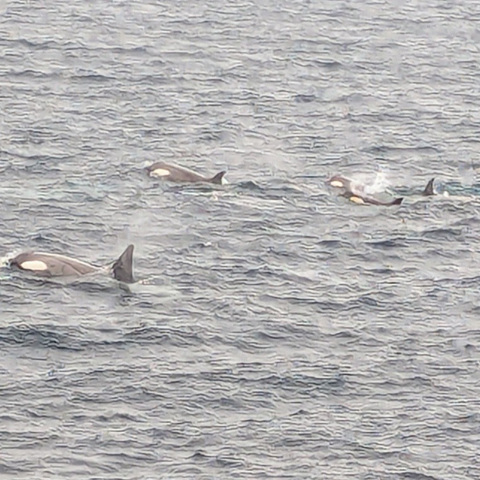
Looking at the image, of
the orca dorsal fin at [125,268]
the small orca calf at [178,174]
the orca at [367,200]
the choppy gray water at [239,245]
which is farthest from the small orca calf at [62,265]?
the orca at [367,200]

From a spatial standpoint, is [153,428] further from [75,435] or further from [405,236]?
[405,236]

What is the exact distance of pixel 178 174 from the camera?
47.2 m

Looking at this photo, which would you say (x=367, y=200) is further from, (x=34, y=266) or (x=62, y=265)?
(x=34, y=266)

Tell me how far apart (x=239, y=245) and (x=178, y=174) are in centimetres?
542

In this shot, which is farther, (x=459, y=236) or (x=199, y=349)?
(x=459, y=236)

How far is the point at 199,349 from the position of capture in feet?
120

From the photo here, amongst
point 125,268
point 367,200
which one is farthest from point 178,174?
point 125,268

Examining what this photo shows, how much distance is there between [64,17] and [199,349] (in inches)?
1186

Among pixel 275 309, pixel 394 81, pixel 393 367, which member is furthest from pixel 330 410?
pixel 394 81

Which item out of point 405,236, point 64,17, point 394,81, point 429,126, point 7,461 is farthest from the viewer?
point 64,17

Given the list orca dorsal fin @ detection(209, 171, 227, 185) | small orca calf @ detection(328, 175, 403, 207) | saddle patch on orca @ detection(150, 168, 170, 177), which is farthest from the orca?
saddle patch on orca @ detection(150, 168, 170, 177)

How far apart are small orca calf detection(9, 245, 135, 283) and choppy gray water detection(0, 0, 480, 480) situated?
1.45 ft

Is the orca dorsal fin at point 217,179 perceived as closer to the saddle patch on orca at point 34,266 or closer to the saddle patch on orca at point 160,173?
the saddle patch on orca at point 160,173

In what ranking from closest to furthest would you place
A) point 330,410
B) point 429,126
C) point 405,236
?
point 330,410, point 405,236, point 429,126
